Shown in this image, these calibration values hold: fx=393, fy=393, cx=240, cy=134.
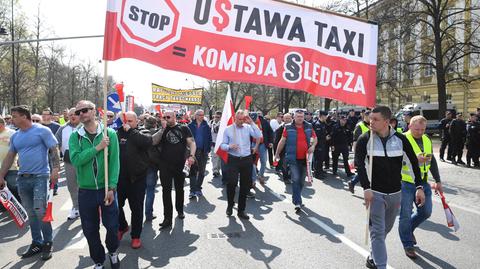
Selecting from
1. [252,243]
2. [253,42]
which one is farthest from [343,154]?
[253,42]

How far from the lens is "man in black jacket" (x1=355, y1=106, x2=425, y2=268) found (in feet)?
13.1

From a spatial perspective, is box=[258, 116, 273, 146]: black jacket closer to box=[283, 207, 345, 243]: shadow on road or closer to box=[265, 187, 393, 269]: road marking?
box=[283, 207, 345, 243]: shadow on road

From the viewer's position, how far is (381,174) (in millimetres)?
4059

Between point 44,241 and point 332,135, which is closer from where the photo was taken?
point 44,241

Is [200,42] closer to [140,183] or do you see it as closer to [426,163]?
[140,183]

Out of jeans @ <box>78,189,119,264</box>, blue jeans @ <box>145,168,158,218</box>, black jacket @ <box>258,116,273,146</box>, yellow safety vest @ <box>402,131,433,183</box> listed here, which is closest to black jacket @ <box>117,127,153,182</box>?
jeans @ <box>78,189,119,264</box>

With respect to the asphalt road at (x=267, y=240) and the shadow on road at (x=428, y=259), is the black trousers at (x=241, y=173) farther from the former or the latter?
the shadow on road at (x=428, y=259)

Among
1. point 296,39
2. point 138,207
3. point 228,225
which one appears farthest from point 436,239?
point 138,207

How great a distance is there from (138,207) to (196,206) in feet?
8.01

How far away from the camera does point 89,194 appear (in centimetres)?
421

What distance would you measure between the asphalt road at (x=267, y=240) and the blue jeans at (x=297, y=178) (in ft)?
0.85

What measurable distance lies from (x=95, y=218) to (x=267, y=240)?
7.95 ft

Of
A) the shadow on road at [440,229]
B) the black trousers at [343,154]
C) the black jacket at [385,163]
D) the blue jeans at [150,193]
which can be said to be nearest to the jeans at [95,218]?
the blue jeans at [150,193]

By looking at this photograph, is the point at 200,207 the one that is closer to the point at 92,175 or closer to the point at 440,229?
the point at 92,175
